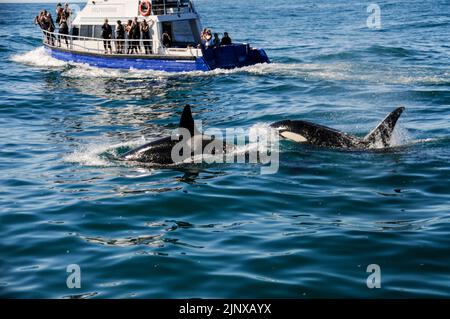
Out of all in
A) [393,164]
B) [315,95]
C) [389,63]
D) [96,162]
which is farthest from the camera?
[389,63]

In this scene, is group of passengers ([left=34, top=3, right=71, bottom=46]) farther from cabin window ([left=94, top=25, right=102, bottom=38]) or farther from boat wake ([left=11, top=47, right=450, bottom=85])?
boat wake ([left=11, top=47, right=450, bottom=85])

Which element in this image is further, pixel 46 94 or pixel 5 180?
pixel 46 94

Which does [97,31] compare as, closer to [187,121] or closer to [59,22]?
[59,22]

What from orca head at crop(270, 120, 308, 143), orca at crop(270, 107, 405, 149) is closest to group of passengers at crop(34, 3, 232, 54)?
orca head at crop(270, 120, 308, 143)

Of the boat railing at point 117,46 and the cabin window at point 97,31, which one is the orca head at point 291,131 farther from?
the cabin window at point 97,31

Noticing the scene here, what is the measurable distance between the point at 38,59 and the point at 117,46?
669 centimetres

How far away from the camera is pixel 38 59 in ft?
124

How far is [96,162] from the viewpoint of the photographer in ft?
50.5

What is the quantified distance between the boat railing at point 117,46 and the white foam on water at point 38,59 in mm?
804

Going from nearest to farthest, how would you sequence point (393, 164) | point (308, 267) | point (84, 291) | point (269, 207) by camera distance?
point (84, 291) < point (308, 267) < point (269, 207) < point (393, 164)

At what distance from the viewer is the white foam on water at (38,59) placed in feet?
117

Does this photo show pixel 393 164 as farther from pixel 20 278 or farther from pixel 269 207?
pixel 20 278

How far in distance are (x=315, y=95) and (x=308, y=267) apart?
16.7m

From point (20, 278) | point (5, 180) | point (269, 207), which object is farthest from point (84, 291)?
point (5, 180)
